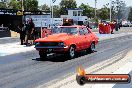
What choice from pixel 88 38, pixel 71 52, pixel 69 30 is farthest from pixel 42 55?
pixel 88 38

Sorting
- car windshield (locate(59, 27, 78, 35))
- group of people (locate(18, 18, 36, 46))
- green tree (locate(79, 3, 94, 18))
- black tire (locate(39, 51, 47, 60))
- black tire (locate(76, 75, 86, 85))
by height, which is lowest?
black tire (locate(39, 51, 47, 60))

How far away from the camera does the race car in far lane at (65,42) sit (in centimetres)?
1423

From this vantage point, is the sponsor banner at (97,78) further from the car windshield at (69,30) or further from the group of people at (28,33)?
the group of people at (28,33)

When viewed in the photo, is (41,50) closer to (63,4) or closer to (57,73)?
(57,73)

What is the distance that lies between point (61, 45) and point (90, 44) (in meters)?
3.42

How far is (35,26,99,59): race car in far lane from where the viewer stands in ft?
46.7

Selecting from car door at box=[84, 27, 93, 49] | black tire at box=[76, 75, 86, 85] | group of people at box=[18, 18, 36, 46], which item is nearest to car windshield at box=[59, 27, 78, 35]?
car door at box=[84, 27, 93, 49]

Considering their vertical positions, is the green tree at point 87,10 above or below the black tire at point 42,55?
above

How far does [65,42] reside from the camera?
559 inches

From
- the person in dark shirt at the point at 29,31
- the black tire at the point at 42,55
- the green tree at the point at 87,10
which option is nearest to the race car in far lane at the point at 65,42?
the black tire at the point at 42,55

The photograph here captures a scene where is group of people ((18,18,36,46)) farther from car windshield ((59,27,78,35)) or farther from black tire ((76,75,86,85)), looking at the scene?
black tire ((76,75,86,85))

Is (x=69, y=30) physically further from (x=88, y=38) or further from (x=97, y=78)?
(x=97, y=78)

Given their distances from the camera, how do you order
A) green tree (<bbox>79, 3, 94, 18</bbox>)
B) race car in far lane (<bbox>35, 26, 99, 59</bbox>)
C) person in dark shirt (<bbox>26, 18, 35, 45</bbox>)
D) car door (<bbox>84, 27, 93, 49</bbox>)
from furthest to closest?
green tree (<bbox>79, 3, 94, 18</bbox>), person in dark shirt (<bbox>26, 18, 35, 45</bbox>), car door (<bbox>84, 27, 93, 49</bbox>), race car in far lane (<bbox>35, 26, 99, 59</bbox>)

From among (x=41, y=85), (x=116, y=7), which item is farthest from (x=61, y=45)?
(x=116, y=7)
